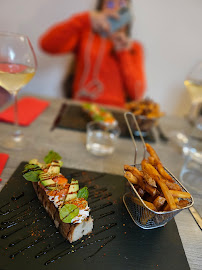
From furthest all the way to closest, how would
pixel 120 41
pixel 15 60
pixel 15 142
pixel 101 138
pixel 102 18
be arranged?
pixel 120 41 < pixel 102 18 < pixel 101 138 < pixel 15 142 < pixel 15 60

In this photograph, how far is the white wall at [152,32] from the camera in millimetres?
2670

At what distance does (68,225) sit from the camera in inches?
25.6

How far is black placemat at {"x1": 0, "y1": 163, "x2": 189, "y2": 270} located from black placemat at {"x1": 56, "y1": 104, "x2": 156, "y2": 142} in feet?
1.98

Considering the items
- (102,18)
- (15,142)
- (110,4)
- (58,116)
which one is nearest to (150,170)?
(15,142)

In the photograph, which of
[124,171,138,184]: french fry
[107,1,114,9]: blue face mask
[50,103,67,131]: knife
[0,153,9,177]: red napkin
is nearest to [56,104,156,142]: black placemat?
[50,103,67,131]: knife

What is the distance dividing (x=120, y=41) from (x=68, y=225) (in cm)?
216

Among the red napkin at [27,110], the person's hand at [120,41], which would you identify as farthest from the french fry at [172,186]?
the person's hand at [120,41]

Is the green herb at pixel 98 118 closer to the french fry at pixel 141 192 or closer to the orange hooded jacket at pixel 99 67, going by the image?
the french fry at pixel 141 192

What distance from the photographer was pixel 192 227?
82cm

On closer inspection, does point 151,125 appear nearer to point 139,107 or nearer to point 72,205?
point 139,107

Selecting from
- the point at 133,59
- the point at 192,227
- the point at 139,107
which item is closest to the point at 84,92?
the point at 133,59

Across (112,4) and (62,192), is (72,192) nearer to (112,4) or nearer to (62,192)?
(62,192)

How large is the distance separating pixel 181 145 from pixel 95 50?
1.54 m

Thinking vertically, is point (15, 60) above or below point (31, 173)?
above
